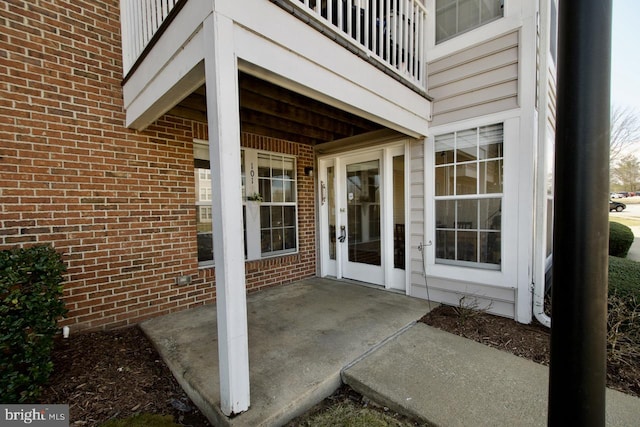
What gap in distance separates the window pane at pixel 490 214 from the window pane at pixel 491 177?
0.13 m

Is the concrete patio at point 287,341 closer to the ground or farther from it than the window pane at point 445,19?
closer to the ground

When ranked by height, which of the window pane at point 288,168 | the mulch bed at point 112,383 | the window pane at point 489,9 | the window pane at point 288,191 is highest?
the window pane at point 489,9

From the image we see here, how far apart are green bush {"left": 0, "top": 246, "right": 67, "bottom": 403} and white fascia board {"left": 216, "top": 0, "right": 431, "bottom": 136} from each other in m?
2.16

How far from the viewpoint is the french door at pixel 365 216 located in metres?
4.18

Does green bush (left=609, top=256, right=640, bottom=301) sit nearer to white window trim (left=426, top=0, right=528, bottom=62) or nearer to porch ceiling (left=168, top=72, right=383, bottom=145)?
white window trim (left=426, top=0, right=528, bottom=62)

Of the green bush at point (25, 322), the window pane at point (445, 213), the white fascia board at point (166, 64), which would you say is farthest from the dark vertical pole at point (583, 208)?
→ the green bush at point (25, 322)

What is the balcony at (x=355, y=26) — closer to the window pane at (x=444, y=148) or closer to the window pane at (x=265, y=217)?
the window pane at (x=444, y=148)

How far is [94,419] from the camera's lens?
6.13ft

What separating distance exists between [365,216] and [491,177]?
73.1 inches

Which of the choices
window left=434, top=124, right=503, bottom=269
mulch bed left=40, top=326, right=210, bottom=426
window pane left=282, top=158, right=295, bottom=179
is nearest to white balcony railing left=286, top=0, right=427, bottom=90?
window left=434, top=124, right=503, bottom=269

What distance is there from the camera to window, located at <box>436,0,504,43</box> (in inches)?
130

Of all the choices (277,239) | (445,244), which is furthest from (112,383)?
(445,244)

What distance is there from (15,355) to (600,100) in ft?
11.0

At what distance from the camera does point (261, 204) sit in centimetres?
442
